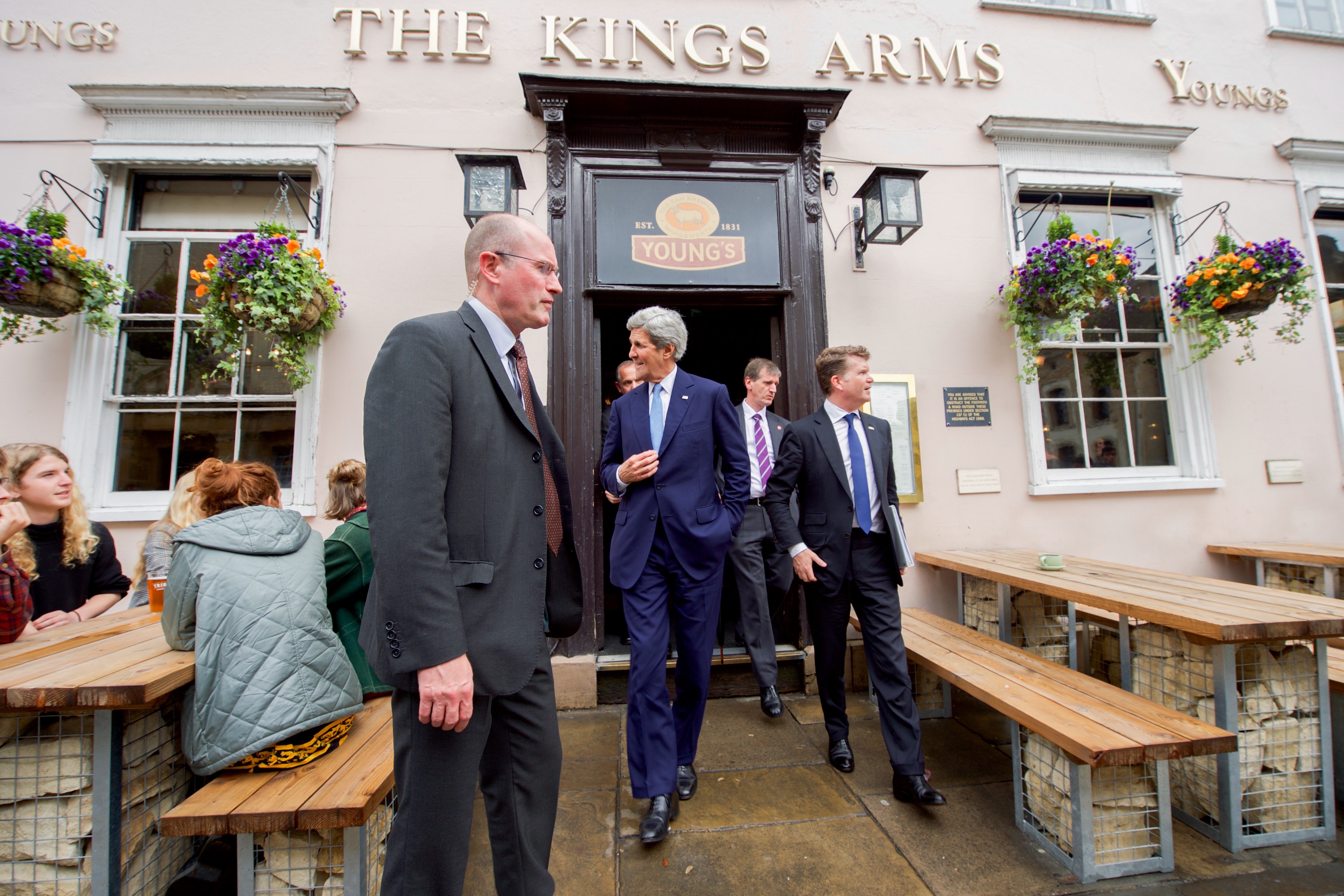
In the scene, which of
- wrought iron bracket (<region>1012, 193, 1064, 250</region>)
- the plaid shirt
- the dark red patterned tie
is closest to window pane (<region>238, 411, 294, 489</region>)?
the plaid shirt

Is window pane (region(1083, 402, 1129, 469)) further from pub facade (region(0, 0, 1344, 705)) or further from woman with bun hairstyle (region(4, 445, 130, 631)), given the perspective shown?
woman with bun hairstyle (region(4, 445, 130, 631))

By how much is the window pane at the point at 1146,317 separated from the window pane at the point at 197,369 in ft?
21.6

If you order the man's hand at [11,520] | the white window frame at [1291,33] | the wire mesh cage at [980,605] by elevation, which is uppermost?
the white window frame at [1291,33]

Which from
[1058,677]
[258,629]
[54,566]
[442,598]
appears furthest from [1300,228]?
[54,566]

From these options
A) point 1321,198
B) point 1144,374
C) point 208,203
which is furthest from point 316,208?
point 1321,198

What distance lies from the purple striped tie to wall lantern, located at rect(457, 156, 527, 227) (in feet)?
6.80

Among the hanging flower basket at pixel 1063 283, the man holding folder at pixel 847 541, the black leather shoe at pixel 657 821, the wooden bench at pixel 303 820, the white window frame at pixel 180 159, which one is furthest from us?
the hanging flower basket at pixel 1063 283

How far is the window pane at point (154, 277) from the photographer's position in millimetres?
3877

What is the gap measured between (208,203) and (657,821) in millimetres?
4769

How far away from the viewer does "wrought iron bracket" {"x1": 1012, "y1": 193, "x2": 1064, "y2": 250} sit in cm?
430

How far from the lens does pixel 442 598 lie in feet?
4.00

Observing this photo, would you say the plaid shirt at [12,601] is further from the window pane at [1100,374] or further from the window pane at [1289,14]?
the window pane at [1289,14]

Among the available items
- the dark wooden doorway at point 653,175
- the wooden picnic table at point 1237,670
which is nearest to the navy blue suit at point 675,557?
the dark wooden doorway at point 653,175

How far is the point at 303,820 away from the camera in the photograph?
1.54 metres
